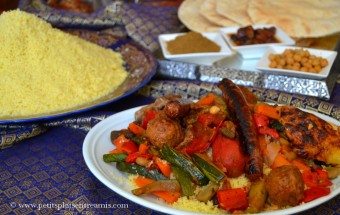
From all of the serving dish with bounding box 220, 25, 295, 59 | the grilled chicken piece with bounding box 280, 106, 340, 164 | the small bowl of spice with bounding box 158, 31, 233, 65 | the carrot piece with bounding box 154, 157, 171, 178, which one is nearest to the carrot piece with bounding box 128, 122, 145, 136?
the carrot piece with bounding box 154, 157, 171, 178

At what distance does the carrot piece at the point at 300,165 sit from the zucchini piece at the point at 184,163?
32cm

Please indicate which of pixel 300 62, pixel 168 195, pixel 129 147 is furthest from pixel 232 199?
pixel 300 62

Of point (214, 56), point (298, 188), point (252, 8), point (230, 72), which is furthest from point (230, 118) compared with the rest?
point (252, 8)

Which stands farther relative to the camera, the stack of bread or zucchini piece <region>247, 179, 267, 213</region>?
the stack of bread

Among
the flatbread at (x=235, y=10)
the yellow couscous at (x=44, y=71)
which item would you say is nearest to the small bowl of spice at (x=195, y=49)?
the flatbread at (x=235, y=10)

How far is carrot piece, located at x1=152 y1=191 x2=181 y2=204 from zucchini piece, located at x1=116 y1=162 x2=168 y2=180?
7 cm

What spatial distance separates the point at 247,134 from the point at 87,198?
61 cm

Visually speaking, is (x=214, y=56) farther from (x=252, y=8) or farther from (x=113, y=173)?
(x=113, y=173)

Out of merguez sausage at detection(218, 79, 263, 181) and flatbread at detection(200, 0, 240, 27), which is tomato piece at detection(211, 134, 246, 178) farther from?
flatbread at detection(200, 0, 240, 27)

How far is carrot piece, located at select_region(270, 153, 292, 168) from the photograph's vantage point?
137 cm

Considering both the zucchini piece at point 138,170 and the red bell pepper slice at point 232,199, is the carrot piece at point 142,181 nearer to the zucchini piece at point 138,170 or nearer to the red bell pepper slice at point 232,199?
the zucchini piece at point 138,170

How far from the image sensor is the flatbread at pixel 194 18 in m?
2.93

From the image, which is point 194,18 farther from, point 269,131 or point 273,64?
point 269,131

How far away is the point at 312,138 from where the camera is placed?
1388 mm
